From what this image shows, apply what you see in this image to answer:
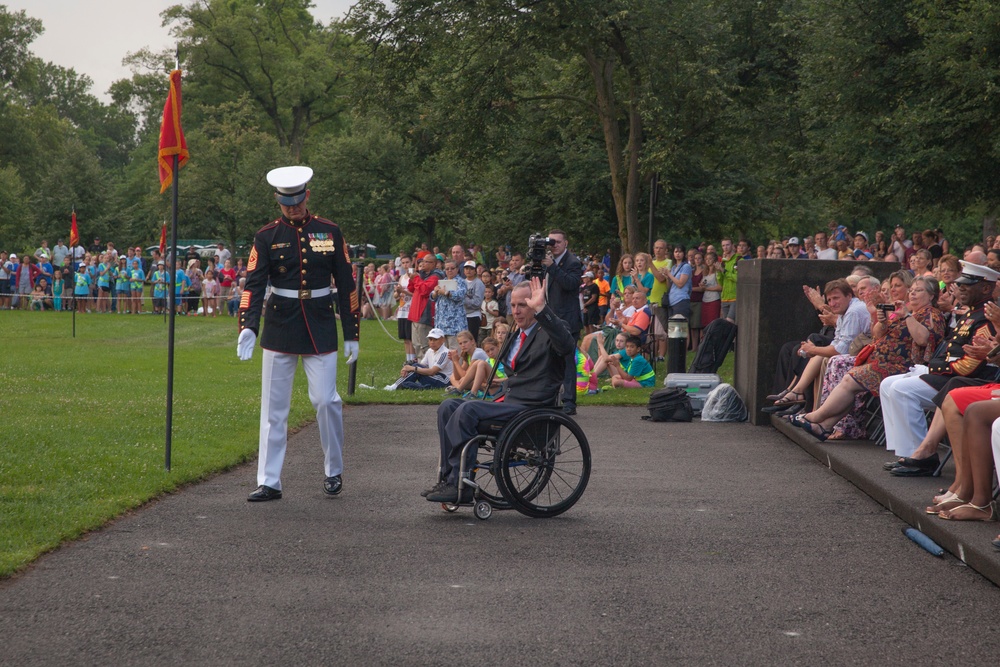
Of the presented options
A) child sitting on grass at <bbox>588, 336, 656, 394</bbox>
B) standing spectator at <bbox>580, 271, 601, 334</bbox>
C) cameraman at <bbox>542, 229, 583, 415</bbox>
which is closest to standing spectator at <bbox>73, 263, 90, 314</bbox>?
standing spectator at <bbox>580, 271, 601, 334</bbox>

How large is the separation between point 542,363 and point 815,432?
400 cm

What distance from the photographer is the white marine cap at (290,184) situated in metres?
8.86

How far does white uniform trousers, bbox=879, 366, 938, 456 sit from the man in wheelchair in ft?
8.89

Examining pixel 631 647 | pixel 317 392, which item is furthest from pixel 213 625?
pixel 317 392

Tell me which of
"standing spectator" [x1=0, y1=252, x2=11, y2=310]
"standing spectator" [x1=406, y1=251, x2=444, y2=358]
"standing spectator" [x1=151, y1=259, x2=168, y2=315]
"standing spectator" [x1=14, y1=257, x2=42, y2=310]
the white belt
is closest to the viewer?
the white belt

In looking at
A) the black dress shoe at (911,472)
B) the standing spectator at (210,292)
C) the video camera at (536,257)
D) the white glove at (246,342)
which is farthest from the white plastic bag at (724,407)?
the standing spectator at (210,292)

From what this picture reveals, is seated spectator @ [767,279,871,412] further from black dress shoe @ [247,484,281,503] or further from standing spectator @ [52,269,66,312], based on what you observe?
standing spectator @ [52,269,66,312]

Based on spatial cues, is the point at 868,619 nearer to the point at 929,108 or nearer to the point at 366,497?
the point at 366,497

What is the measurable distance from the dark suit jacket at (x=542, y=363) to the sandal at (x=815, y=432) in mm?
3714

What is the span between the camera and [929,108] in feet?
70.9

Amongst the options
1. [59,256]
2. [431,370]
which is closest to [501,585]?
[431,370]

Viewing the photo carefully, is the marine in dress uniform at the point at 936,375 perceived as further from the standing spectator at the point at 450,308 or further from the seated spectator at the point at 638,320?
the standing spectator at the point at 450,308

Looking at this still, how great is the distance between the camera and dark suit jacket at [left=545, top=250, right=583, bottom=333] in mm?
14055

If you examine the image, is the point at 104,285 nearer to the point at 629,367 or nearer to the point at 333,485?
the point at 629,367
